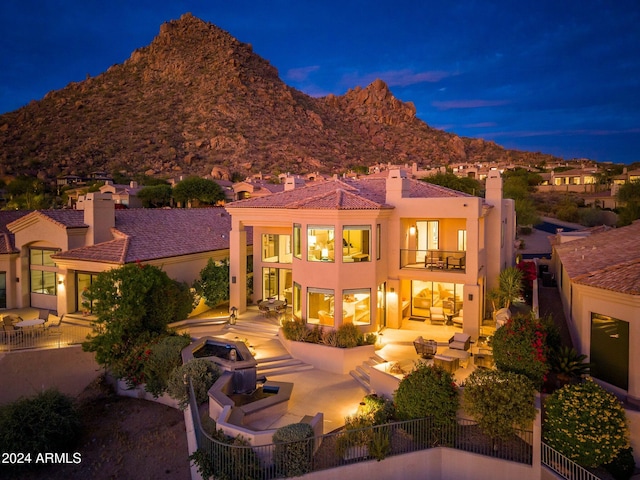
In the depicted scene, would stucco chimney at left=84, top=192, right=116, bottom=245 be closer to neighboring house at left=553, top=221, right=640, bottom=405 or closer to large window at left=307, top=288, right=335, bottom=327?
large window at left=307, top=288, right=335, bottom=327

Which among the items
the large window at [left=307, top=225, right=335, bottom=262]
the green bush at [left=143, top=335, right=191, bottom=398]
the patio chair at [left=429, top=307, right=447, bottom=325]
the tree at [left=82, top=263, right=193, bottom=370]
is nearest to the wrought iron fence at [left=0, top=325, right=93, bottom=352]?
the tree at [left=82, top=263, right=193, bottom=370]

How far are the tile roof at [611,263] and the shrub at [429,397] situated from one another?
5.57 metres

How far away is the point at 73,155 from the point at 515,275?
81.9 m

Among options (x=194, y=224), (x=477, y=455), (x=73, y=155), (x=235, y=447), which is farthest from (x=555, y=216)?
(x=73, y=155)

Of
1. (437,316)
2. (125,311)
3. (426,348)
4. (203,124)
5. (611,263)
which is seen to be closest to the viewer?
(611,263)

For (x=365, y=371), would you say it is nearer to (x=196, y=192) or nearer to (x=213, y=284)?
(x=213, y=284)

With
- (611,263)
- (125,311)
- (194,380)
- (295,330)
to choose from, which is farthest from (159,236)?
(611,263)

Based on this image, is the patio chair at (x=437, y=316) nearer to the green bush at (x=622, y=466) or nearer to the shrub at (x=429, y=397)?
the shrub at (x=429, y=397)

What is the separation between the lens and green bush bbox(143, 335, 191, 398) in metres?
16.5

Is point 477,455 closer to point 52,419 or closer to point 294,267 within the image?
point 294,267

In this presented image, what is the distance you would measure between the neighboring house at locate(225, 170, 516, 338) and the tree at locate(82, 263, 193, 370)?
5.15 meters

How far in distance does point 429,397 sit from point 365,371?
191 inches

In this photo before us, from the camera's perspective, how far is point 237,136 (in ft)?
282

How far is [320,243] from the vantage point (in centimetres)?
1875
